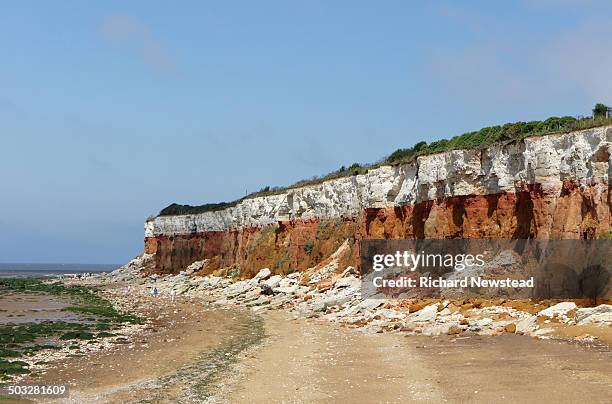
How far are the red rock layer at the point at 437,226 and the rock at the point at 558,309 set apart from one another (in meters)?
3.15

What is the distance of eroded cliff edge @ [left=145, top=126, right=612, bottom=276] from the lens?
23.8 meters

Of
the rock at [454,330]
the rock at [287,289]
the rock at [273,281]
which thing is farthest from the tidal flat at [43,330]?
the rock at [454,330]

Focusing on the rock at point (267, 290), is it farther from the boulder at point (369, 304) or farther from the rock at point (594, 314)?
the rock at point (594, 314)

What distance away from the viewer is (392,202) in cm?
3794

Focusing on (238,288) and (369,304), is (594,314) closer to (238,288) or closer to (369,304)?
(369,304)

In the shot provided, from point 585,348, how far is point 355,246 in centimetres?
2528

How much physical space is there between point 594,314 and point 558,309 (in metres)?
1.72

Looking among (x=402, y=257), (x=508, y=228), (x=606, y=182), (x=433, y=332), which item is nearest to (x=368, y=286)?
(x=402, y=257)

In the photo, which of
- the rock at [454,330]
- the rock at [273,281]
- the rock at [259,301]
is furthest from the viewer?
the rock at [273,281]

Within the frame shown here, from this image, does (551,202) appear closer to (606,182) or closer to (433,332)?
(606,182)

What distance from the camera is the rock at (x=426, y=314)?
25.3 metres

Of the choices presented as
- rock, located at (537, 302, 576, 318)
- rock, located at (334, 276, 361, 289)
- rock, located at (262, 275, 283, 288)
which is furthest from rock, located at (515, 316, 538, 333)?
rock, located at (262, 275, 283, 288)

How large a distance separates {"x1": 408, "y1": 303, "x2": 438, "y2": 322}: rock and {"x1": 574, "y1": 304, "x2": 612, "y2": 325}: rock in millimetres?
6442

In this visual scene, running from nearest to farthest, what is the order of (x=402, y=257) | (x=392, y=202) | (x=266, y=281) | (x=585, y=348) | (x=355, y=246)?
(x=585, y=348)
(x=402, y=257)
(x=392, y=202)
(x=355, y=246)
(x=266, y=281)
